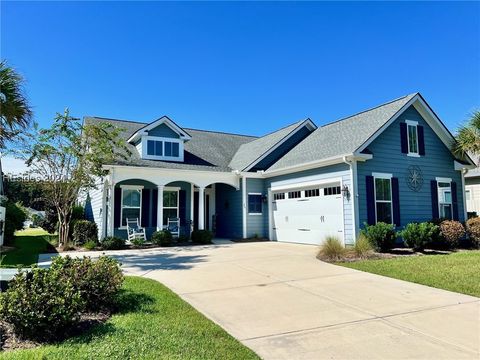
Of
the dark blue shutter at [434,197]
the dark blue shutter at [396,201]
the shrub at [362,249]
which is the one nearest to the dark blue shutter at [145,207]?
the shrub at [362,249]

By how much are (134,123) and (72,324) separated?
60.3 ft

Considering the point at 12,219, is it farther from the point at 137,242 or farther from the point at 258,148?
the point at 258,148

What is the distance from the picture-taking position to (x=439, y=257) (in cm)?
1059

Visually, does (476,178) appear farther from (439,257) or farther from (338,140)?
(439,257)

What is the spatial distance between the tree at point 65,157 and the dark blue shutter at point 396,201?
11939 millimetres

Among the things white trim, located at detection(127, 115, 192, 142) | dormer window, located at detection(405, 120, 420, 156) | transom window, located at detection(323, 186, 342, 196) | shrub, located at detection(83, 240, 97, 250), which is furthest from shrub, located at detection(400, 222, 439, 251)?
shrub, located at detection(83, 240, 97, 250)

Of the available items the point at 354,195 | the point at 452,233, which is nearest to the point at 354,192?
the point at 354,195

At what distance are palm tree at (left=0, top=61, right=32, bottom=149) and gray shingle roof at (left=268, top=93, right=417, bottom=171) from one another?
35.1 feet

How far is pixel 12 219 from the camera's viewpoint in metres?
16.6

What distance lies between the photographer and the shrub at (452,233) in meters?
12.7

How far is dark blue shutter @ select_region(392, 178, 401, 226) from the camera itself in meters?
13.8

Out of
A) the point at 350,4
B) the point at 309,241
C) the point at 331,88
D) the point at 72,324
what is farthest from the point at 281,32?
the point at 72,324

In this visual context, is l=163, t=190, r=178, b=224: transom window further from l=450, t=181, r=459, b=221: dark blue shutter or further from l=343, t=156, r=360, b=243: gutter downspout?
l=450, t=181, r=459, b=221: dark blue shutter

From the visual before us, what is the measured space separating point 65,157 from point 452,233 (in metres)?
15.8
